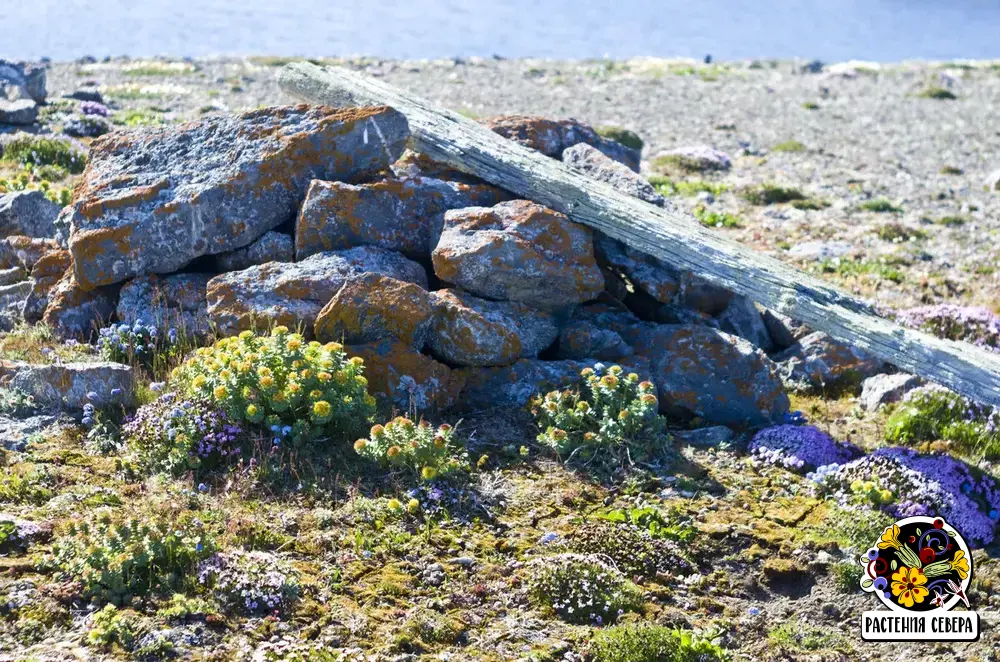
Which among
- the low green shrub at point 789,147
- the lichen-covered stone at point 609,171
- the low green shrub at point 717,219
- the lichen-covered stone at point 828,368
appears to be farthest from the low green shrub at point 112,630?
the low green shrub at point 789,147

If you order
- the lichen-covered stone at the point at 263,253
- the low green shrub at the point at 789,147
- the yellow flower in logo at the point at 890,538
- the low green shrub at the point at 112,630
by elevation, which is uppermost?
the low green shrub at the point at 789,147

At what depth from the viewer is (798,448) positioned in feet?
32.3

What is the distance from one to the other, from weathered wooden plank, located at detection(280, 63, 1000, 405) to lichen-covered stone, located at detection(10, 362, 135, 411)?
193 inches

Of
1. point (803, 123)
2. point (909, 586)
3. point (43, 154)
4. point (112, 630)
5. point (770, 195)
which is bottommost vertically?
point (112, 630)

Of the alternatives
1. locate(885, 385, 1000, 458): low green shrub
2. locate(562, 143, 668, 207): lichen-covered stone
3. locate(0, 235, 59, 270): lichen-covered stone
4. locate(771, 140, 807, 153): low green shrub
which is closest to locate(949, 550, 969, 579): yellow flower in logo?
locate(885, 385, 1000, 458): low green shrub

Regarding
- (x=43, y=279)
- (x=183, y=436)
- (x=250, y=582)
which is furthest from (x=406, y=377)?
(x=43, y=279)

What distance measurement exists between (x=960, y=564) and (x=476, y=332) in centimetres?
494

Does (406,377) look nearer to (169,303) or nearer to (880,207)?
(169,303)

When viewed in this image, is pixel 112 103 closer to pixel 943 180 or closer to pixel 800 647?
pixel 943 180

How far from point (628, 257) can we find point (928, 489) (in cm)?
426

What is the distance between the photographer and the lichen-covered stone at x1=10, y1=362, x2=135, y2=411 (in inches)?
373

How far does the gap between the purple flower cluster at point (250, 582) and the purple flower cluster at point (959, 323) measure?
9.01 m

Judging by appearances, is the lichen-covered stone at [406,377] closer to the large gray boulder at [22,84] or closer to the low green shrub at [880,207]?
the low green shrub at [880,207]

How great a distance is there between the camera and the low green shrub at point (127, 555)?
22.8 ft
